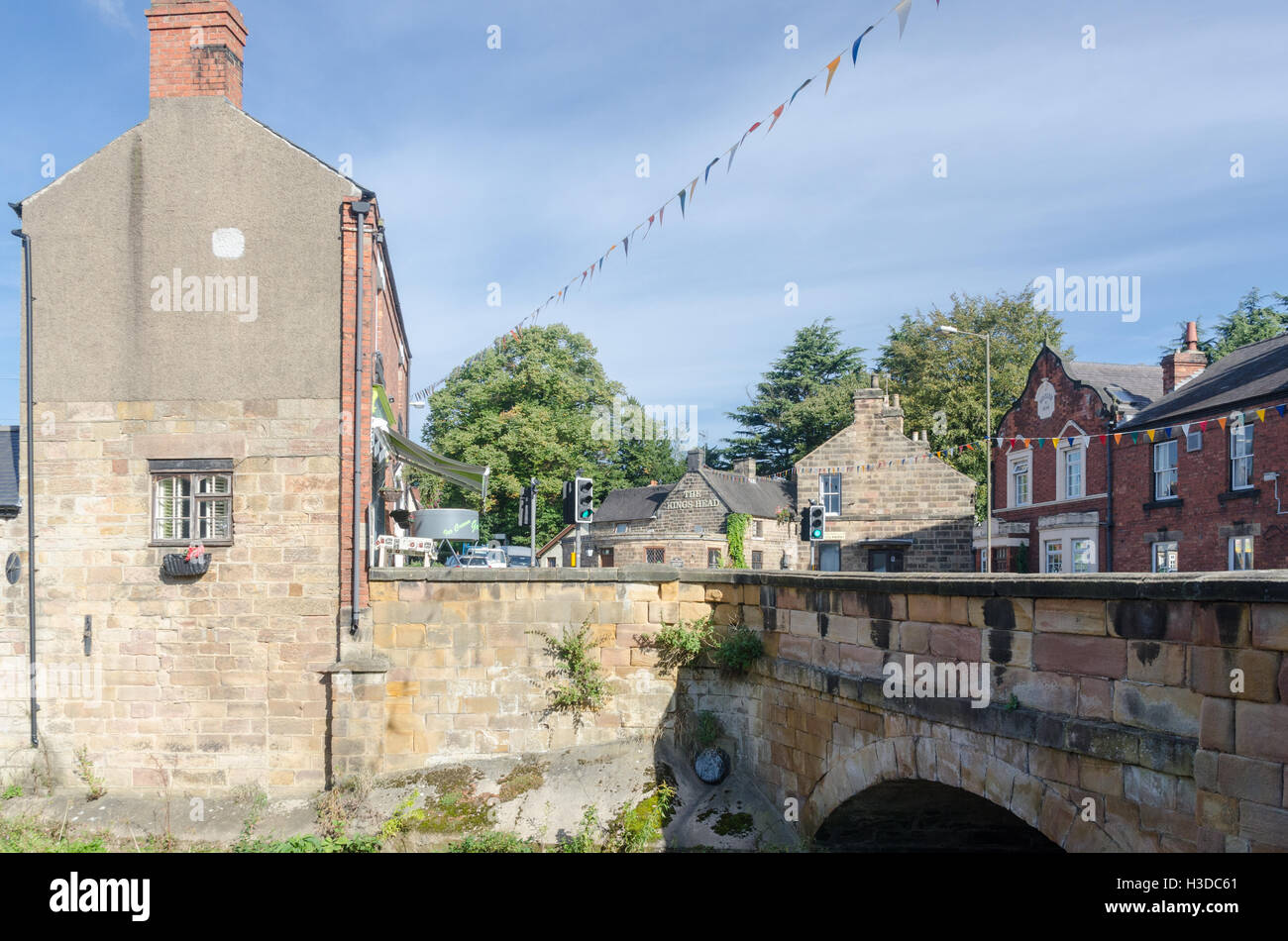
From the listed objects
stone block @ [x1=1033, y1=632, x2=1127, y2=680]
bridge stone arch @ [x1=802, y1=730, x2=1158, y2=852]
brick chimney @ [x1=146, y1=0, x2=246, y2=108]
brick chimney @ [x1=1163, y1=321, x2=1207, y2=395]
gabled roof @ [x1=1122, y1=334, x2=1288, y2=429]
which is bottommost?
bridge stone arch @ [x1=802, y1=730, x2=1158, y2=852]

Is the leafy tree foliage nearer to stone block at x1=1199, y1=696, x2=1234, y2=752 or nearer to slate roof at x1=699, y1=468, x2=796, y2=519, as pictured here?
slate roof at x1=699, y1=468, x2=796, y2=519

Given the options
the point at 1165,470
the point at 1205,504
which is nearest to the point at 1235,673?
the point at 1205,504

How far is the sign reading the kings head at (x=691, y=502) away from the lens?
35.3 metres

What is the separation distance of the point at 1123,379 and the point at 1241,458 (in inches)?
315

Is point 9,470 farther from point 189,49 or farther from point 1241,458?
point 1241,458

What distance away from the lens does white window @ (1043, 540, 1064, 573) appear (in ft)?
89.9

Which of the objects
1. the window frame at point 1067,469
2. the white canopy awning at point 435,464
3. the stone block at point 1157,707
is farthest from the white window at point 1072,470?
the stone block at point 1157,707

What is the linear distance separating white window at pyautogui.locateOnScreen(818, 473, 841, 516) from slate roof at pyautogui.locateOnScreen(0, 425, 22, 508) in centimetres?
2487

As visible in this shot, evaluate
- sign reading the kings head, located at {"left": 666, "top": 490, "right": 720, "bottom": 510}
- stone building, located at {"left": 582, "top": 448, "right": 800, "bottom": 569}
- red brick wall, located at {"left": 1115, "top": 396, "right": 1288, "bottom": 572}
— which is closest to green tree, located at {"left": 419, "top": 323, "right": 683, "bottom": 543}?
stone building, located at {"left": 582, "top": 448, "right": 800, "bottom": 569}

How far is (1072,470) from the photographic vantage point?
27156 millimetres

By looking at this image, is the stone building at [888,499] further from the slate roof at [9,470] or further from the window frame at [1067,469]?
the slate roof at [9,470]

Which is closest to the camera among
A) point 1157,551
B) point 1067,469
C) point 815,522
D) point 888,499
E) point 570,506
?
point 570,506
